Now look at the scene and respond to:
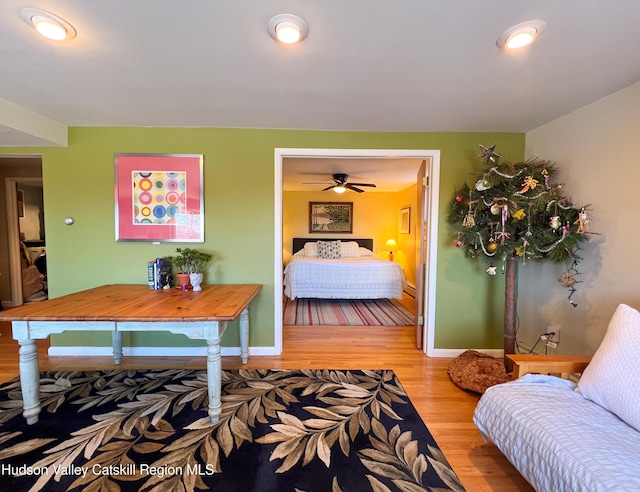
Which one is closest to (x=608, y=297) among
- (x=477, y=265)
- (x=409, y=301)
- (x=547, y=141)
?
(x=477, y=265)

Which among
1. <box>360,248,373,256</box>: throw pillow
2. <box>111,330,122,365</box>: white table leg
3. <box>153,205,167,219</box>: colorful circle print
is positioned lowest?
<box>111,330,122,365</box>: white table leg

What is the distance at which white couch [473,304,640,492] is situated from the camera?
94 centimetres

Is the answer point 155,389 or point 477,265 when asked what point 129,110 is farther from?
point 477,265

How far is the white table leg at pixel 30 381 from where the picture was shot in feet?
5.33

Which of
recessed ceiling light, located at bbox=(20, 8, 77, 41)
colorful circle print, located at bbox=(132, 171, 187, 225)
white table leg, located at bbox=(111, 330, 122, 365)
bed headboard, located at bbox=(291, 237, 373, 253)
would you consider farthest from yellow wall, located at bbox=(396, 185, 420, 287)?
recessed ceiling light, located at bbox=(20, 8, 77, 41)

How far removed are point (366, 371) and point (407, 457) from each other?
0.88 metres

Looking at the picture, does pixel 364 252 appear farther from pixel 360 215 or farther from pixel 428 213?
pixel 428 213

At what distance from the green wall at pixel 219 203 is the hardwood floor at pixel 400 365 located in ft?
0.78

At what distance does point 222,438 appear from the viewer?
154 centimetres

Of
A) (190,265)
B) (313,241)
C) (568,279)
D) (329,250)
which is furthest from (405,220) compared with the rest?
(190,265)

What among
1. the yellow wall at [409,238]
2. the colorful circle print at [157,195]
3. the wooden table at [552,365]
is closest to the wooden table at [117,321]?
the colorful circle print at [157,195]

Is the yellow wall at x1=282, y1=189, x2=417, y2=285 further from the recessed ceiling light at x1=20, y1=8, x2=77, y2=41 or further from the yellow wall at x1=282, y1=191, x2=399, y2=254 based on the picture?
the recessed ceiling light at x1=20, y1=8, x2=77, y2=41

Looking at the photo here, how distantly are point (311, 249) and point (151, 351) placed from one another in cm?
361

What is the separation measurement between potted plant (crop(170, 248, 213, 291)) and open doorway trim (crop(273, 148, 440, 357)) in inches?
26.1
